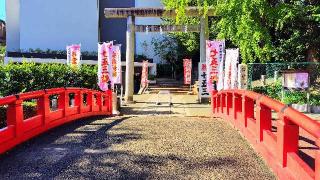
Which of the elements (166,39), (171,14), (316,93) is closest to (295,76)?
(316,93)

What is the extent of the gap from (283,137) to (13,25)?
37718 millimetres

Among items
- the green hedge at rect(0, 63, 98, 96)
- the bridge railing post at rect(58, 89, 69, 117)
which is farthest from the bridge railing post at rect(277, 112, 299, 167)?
the green hedge at rect(0, 63, 98, 96)

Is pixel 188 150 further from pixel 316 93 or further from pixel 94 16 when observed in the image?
pixel 94 16

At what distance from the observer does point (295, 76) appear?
728 inches

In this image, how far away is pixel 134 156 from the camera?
6.55 meters

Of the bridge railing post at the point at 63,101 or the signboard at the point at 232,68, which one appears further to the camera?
the signboard at the point at 232,68

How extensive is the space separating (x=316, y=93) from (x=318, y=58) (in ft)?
11.0

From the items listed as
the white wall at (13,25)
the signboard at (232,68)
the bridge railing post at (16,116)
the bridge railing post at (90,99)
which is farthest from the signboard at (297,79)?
the white wall at (13,25)

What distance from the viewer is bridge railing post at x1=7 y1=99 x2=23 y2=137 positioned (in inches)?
296

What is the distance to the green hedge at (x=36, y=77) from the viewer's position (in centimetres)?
1853

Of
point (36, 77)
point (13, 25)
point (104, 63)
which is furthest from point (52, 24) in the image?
point (36, 77)

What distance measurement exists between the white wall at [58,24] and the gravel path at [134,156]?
30.8 m

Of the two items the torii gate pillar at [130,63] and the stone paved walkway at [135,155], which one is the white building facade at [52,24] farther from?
the stone paved walkway at [135,155]

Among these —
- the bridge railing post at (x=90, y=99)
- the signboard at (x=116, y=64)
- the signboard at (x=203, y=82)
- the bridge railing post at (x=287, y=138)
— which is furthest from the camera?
the signboard at (x=203, y=82)
